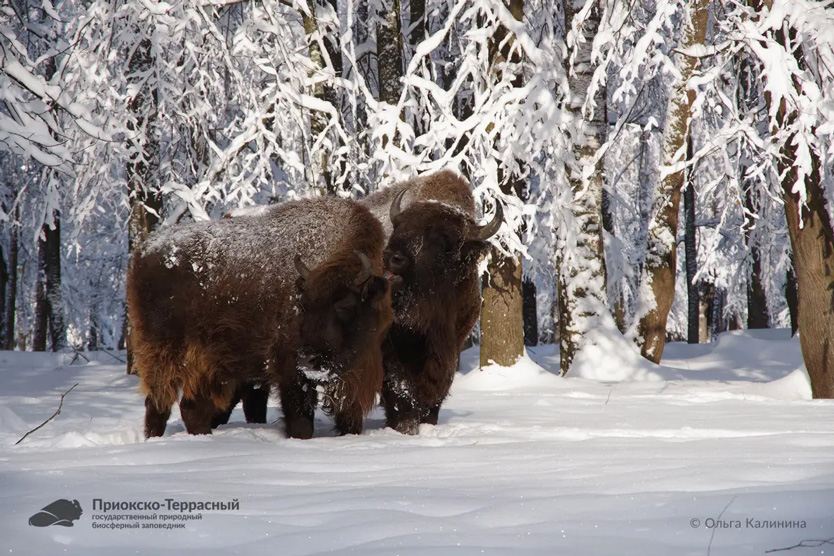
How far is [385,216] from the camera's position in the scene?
269 inches

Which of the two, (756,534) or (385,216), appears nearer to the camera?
(756,534)

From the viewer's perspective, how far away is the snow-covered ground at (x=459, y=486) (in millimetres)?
2373

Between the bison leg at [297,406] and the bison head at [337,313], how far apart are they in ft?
0.84

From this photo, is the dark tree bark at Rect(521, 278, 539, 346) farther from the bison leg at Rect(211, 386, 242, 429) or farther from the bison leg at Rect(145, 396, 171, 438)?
the bison leg at Rect(145, 396, 171, 438)

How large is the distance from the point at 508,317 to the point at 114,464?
6494mm

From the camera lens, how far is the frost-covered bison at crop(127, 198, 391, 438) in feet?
17.6

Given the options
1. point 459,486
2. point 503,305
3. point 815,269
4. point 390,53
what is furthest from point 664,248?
point 459,486

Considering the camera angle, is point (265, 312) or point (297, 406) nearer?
point (297, 406)

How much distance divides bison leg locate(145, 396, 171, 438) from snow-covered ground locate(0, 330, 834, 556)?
10 centimetres

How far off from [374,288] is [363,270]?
200 mm

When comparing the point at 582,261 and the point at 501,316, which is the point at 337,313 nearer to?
the point at 501,316

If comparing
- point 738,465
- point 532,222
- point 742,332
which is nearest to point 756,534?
point 738,465

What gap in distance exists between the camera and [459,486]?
127 inches

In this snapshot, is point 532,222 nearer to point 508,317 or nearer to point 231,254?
point 508,317
